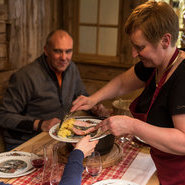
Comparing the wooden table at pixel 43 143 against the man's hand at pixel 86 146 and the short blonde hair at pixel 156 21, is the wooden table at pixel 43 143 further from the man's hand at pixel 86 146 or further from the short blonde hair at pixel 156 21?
the short blonde hair at pixel 156 21

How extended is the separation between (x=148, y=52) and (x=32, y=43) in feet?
6.84

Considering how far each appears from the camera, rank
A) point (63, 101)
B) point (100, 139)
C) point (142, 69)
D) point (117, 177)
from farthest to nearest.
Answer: point (63, 101) → point (142, 69) → point (100, 139) → point (117, 177)

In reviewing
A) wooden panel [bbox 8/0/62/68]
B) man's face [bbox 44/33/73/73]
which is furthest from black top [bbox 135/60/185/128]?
wooden panel [bbox 8/0/62/68]

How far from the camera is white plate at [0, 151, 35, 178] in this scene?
1.49 m

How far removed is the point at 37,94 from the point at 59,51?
41 centimetres

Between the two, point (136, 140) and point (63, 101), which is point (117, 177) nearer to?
point (136, 140)

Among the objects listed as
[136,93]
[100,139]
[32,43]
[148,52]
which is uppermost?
[148,52]

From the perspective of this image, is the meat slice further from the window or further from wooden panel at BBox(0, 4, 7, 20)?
the window

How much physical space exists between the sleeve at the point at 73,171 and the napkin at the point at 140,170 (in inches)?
13.4

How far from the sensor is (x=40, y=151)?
1.71 metres

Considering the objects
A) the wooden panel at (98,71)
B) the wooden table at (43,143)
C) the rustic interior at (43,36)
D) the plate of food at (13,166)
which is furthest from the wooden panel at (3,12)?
the plate of food at (13,166)

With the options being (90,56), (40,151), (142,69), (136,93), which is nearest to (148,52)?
(142,69)

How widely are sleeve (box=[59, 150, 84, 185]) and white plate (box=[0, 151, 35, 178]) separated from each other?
34 centimetres

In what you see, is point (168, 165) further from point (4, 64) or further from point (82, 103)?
point (4, 64)
